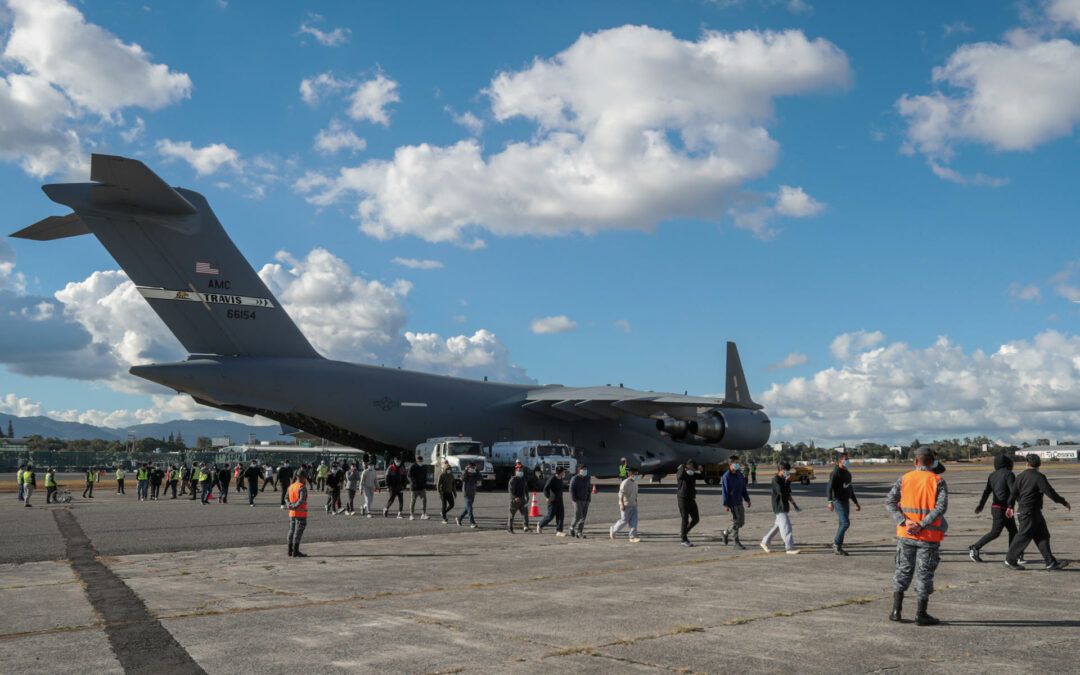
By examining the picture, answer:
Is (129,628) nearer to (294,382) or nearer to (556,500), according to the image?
(556,500)

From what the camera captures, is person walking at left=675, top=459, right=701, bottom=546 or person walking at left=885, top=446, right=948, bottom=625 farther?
A: person walking at left=675, top=459, right=701, bottom=546

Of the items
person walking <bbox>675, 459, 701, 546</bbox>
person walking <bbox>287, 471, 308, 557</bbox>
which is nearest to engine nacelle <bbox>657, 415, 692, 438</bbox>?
person walking <bbox>675, 459, 701, 546</bbox>

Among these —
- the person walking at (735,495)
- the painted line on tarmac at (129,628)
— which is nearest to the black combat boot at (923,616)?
the painted line on tarmac at (129,628)

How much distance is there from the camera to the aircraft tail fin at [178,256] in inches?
1015

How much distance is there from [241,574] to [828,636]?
792 centimetres

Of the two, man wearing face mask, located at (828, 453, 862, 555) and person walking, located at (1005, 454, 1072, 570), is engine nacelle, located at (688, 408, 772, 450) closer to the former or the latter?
man wearing face mask, located at (828, 453, 862, 555)

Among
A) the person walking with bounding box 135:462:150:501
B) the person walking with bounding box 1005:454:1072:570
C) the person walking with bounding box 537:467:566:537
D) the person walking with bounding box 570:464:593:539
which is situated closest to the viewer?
the person walking with bounding box 1005:454:1072:570

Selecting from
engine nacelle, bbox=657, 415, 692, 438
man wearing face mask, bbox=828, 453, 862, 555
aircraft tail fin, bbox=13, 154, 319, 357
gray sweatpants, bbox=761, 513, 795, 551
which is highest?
aircraft tail fin, bbox=13, 154, 319, 357

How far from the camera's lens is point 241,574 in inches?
446

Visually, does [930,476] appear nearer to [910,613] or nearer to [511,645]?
[910,613]

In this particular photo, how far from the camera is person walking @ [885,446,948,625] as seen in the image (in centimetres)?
744

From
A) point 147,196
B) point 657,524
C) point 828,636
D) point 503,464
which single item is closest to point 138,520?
point 147,196

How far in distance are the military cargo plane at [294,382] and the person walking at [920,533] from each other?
23066 mm

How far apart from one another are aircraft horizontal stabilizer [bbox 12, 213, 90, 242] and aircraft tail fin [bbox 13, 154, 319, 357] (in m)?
0.03
